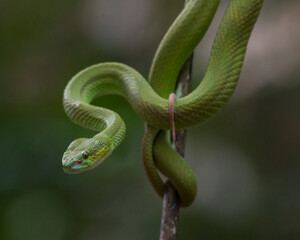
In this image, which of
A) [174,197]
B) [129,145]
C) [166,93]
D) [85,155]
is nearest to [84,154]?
[85,155]

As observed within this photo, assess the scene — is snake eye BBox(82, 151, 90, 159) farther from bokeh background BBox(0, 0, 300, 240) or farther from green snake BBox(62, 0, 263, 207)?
bokeh background BBox(0, 0, 300, 240)

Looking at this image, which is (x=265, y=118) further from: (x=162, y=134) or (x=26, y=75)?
(x=26, y=75)

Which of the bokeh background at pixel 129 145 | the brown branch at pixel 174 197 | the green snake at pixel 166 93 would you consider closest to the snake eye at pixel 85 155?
the green snake at pixel 166 93

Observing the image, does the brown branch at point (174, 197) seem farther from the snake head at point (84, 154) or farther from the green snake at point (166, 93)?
the snake head at point (84, 154)

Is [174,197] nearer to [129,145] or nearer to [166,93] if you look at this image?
[166,93]

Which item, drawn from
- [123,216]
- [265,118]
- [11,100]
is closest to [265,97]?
[265,118]

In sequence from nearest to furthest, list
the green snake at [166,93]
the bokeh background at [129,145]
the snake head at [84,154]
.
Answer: the snake head at [84,154]
the green snake at [166,93]
the bokeh background at [129,145]

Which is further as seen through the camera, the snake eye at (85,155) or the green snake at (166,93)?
the green snake at (166,93)

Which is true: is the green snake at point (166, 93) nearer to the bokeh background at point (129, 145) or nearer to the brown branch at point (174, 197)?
the brown branch at point (174, 197)

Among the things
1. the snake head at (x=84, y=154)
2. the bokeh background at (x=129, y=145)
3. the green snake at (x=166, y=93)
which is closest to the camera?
the snake head at (x=84, y=154)
